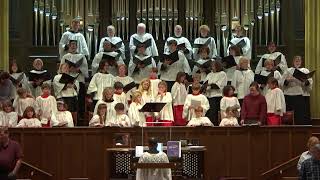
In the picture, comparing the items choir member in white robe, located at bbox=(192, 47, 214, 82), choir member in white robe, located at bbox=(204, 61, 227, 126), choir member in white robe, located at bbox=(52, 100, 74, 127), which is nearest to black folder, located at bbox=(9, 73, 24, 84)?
choir member in white robe, located at bbox=(52, 100, 74, 127)

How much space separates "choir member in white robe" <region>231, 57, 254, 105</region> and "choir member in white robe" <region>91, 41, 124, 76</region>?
2.33 m

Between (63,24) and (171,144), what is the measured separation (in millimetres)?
6789

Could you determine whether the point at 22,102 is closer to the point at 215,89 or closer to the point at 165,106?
the point at 165,106

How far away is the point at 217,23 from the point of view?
18766mm

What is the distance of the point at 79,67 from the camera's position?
1686 cm

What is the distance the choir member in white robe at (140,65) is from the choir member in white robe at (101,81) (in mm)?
649

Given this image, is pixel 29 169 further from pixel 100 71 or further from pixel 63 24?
pixel 63 24

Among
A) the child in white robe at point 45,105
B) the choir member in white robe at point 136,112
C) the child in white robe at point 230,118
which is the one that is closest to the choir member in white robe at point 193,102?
the child in white robe at point 230,118

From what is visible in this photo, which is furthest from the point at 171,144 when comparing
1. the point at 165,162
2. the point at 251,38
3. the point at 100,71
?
the point at 251,38

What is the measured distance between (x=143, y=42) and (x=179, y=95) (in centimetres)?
161

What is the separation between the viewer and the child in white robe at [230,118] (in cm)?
1467

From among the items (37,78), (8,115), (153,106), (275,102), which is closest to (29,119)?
(8,115)

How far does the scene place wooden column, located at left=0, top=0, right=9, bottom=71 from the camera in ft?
55.8

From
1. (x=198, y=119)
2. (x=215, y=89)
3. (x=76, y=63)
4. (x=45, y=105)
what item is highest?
(x=76, y=63)
